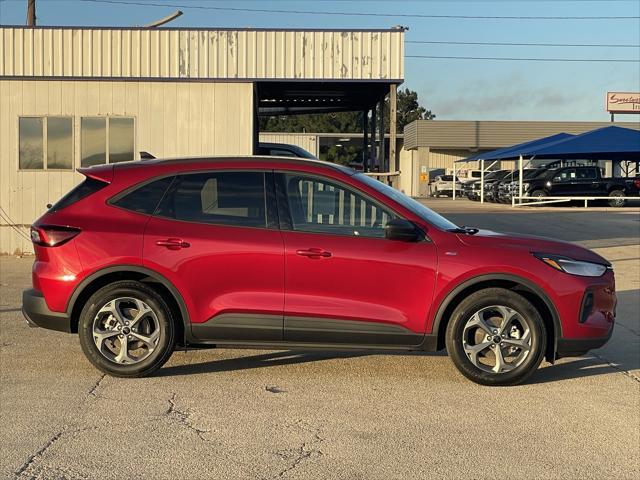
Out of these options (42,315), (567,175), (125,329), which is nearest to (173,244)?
(125,329)

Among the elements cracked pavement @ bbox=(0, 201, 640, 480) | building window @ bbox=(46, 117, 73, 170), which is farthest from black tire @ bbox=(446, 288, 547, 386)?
building window @ bbox=(46, 117, 73, 170)

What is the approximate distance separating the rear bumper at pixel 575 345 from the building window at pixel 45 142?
11.1 m

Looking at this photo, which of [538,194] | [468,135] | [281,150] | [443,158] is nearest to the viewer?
[281,150]

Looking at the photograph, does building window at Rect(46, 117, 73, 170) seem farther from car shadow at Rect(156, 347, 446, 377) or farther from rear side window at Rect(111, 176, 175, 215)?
rear side window at Rect(111, 176, 175, 215)

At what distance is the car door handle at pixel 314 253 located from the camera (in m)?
6.02

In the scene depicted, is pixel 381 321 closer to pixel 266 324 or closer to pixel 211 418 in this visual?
pixel 266 324

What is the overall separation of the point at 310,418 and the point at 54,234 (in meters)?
2.58

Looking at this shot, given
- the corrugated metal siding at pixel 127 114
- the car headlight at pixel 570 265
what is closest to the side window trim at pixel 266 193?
the car headlight at pixel 570 265

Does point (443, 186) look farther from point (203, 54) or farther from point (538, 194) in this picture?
point (203, 54)

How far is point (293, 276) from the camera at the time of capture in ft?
19.9

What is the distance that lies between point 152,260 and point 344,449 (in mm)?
2305

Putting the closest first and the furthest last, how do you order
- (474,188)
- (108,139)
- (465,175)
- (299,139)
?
(108,139), (299,139), (474,188), (465,175)

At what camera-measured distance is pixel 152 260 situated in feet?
20.1

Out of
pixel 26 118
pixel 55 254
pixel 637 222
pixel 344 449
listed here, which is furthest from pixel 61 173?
pixel 637 222
